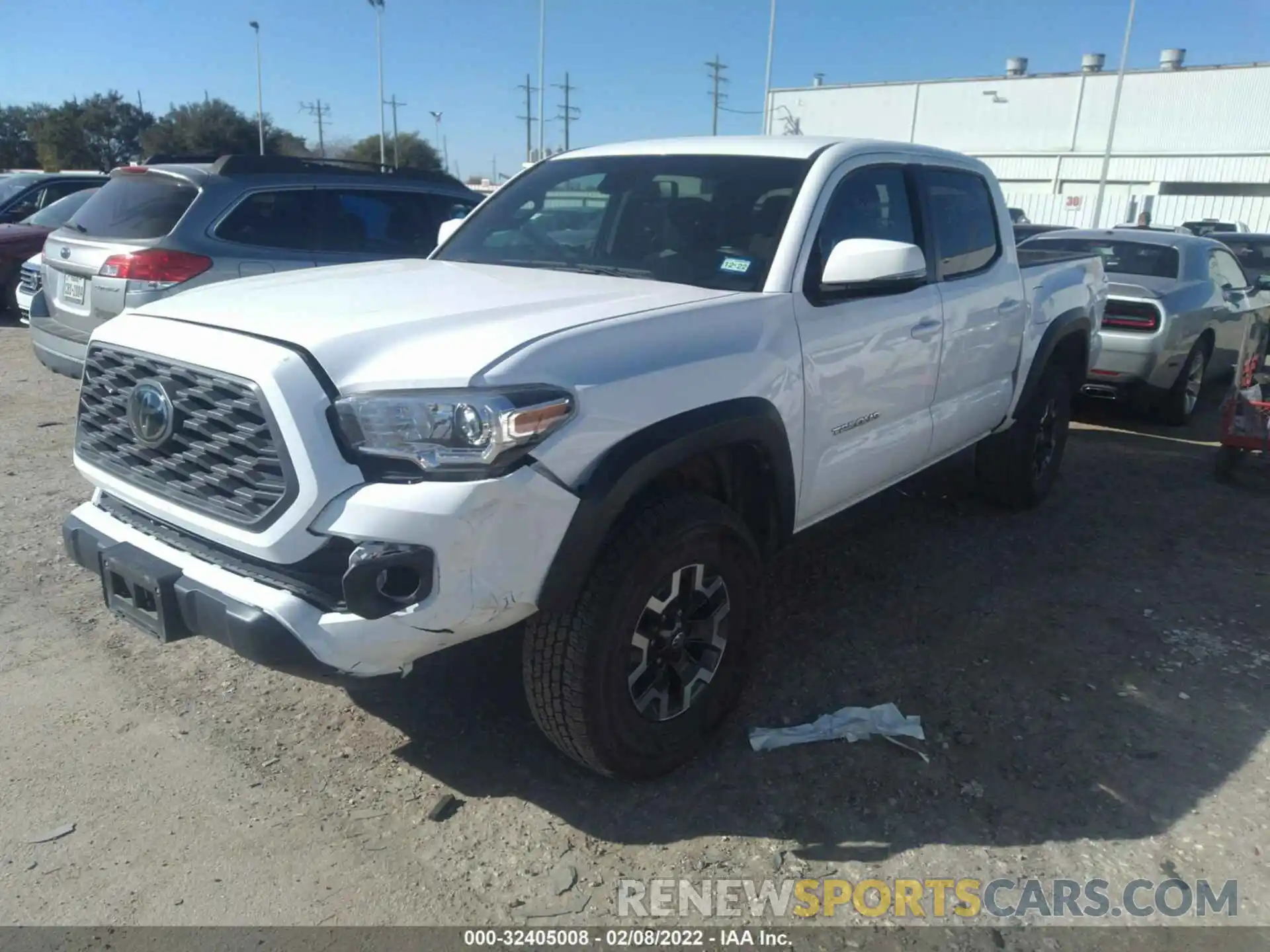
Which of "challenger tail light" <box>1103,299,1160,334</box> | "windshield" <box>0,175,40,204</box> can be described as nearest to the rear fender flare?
"challenger tail light" <box>1103,299,1160,334</box>

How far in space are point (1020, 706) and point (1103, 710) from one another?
0.30 m

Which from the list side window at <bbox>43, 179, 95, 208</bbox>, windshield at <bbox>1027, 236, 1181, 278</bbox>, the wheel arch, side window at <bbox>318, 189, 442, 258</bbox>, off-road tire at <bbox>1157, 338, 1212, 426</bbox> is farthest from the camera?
side window at <bbox>43, 179, 95, 208</bbox>

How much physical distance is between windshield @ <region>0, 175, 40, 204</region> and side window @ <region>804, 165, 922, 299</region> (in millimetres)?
13068

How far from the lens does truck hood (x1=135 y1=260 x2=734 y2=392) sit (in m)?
2.47

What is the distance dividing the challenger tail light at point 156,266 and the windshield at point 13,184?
8.74 metres

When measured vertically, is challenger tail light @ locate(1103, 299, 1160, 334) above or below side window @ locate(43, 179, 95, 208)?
below

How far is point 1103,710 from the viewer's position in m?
3.53

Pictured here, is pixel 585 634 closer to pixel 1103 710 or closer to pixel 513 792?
pixel 513 792

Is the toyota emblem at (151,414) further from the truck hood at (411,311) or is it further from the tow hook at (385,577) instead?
the tow hook at (385,577)

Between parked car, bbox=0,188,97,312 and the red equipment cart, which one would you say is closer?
the red equipment cart

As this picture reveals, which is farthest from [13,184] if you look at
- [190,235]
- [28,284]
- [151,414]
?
[151,414]

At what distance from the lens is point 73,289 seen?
641 centimetres

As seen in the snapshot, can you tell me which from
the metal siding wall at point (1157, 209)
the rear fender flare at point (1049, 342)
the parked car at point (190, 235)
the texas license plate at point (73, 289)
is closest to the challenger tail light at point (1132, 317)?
the rear fender flare at point (1049, 342)

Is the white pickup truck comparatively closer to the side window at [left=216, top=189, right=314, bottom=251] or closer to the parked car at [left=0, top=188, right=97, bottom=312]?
the side window at [left=216, top=189, right=314, bottom=251]
